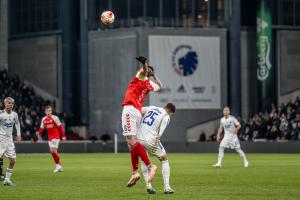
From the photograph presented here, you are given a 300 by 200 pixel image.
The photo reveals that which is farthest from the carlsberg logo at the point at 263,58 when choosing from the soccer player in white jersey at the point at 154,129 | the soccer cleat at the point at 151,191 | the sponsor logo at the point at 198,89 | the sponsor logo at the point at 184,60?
the soccer cleat at the point at 151,191

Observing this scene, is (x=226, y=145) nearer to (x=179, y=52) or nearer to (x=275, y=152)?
(x=275, y=152)

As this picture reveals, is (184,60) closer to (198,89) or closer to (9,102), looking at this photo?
(198,89)

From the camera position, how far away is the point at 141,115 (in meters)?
24.2

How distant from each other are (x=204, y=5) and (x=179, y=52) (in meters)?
4.23

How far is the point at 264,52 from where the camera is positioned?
7388cm

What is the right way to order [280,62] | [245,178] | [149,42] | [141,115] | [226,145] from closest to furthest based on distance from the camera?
1. [141,115]
2. [245,178]
3. [226,145]
4. [149,42]
5. [280,62]

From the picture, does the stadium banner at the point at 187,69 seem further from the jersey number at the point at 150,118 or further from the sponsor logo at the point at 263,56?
the jersey number at the point at 150,118

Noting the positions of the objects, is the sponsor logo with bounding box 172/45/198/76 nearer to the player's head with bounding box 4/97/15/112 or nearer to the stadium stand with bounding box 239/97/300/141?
the stadium stand with bounding box 239/97/300/141

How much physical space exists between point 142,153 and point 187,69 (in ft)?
163

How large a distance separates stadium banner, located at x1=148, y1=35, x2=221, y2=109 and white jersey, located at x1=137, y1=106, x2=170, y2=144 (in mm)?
47053

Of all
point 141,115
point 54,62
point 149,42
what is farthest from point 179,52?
Answer: point 141,115

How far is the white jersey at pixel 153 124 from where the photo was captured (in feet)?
78.0

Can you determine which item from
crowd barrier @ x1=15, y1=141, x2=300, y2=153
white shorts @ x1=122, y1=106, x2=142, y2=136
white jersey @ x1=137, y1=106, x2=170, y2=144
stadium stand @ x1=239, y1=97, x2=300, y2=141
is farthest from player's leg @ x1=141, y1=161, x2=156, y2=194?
stadium stand @ x1=239, y1=97, x2=300, y2=141

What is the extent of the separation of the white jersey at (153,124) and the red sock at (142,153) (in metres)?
0.30
